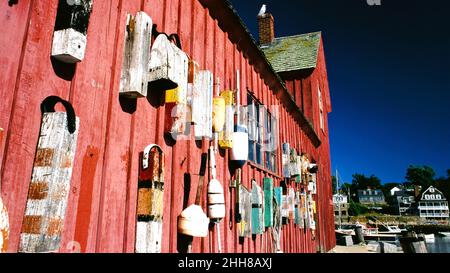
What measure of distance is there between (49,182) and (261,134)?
4112 mm

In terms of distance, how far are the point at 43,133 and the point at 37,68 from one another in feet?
1.04

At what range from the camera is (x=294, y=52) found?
12.7 m

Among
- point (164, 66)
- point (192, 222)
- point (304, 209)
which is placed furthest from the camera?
point (304, 209)

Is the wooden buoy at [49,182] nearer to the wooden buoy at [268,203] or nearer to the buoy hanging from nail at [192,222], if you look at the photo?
the buoy hanging from nail at [192,222]

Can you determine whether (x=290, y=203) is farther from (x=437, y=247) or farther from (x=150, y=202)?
(x=437, y=247)

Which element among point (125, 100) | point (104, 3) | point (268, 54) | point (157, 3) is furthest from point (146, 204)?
point (268, 54)

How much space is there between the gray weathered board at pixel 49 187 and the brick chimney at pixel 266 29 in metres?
13.0

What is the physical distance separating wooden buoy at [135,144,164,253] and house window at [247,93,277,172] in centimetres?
256

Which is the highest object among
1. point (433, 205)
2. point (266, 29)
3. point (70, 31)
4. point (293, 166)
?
point (266, 29)

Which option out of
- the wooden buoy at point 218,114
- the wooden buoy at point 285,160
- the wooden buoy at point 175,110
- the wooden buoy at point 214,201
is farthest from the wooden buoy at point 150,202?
the wooden buoy at point 285,160

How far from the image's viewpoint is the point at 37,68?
4.84ft

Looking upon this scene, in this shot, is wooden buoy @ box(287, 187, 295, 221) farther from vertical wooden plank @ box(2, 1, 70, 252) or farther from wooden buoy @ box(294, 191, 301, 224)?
vertical wooden plank @ box(2, 1, 70, 252)

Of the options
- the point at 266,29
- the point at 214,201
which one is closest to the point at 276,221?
the point at 214,201

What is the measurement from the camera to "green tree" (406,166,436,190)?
95775mm
